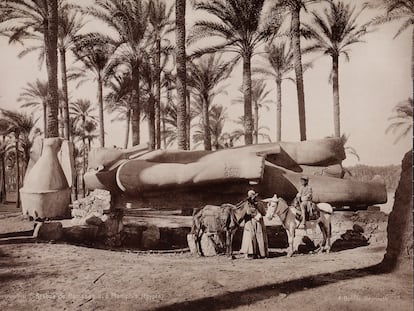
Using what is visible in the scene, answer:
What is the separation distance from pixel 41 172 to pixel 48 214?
900 mm

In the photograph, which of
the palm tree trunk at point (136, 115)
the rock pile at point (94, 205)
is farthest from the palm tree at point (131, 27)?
the rock pile at point (94, 205)

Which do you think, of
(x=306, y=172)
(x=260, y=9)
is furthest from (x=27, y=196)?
(x=260, y=9)

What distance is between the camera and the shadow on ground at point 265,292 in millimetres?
4422

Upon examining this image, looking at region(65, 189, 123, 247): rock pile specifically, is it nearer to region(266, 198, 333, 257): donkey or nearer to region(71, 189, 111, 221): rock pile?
region(71, 189, 111, 221): rock pile

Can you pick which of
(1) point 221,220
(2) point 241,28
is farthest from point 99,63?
(1) point 221,220

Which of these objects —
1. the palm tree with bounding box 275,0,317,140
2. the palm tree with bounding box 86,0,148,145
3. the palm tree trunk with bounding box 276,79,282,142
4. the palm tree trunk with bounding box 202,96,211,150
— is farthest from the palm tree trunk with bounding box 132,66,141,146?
the palm tree trunk with bounding box 276,79,282,142

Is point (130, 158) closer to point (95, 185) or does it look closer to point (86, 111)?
point (95, 185)

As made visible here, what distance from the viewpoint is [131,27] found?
1402cm

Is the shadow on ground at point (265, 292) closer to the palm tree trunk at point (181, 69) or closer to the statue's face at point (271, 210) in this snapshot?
the statue's face at point (271, 210)

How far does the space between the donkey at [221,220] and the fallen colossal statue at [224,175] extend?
467mm

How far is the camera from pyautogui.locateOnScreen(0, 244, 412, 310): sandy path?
4453 mm

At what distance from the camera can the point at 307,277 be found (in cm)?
537

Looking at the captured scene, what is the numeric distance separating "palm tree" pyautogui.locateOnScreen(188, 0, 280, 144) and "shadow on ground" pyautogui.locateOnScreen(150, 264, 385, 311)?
8.04 metres

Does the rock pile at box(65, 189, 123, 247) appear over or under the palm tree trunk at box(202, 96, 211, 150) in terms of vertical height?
under
